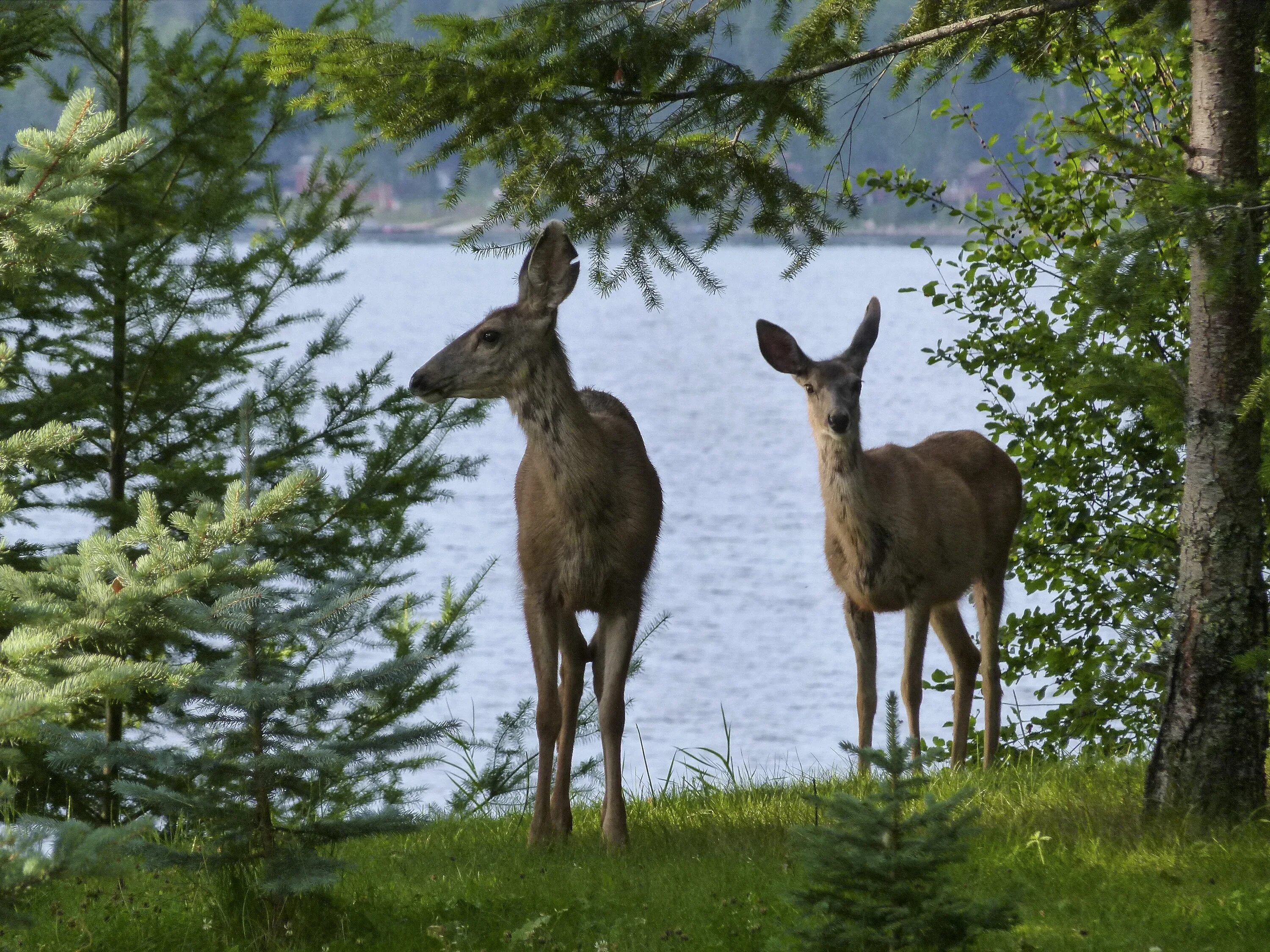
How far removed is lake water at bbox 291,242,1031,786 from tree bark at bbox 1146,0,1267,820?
1.46m

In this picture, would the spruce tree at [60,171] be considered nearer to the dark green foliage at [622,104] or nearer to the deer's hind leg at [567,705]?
the dark green foliage at [622,104]

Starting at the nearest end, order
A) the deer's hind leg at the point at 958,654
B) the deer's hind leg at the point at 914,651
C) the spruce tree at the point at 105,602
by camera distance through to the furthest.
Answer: the spruce tree at the point at 105,602, the deer's hind leg at the point at 914,651, the deer's hind leg at the point at 958,654

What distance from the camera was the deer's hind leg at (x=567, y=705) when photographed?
616 centimetres

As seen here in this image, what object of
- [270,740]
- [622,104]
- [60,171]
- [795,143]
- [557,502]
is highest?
[795,143]

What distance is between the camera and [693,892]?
196 inches

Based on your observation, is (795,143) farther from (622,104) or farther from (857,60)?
(622,104)

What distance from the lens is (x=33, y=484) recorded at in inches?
323

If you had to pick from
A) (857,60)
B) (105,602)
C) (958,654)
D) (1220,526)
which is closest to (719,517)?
(958,654)

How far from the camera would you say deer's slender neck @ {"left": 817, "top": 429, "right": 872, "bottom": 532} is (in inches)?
284

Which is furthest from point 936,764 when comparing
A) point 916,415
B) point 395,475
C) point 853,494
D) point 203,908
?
point 916,415

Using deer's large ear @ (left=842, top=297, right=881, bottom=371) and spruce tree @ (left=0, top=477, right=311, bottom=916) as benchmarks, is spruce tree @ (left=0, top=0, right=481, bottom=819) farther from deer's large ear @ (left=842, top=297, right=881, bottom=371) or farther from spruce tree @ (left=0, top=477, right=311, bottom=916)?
spruce tree @ (left=0, top=477, right=311, bottom=916)

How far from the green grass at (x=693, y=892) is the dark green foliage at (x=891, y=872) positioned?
24 cm

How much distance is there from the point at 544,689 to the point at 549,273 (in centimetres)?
172

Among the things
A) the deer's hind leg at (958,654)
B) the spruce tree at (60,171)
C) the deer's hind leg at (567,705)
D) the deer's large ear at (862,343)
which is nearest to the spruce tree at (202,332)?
the deer's hind leg at (567,705)
